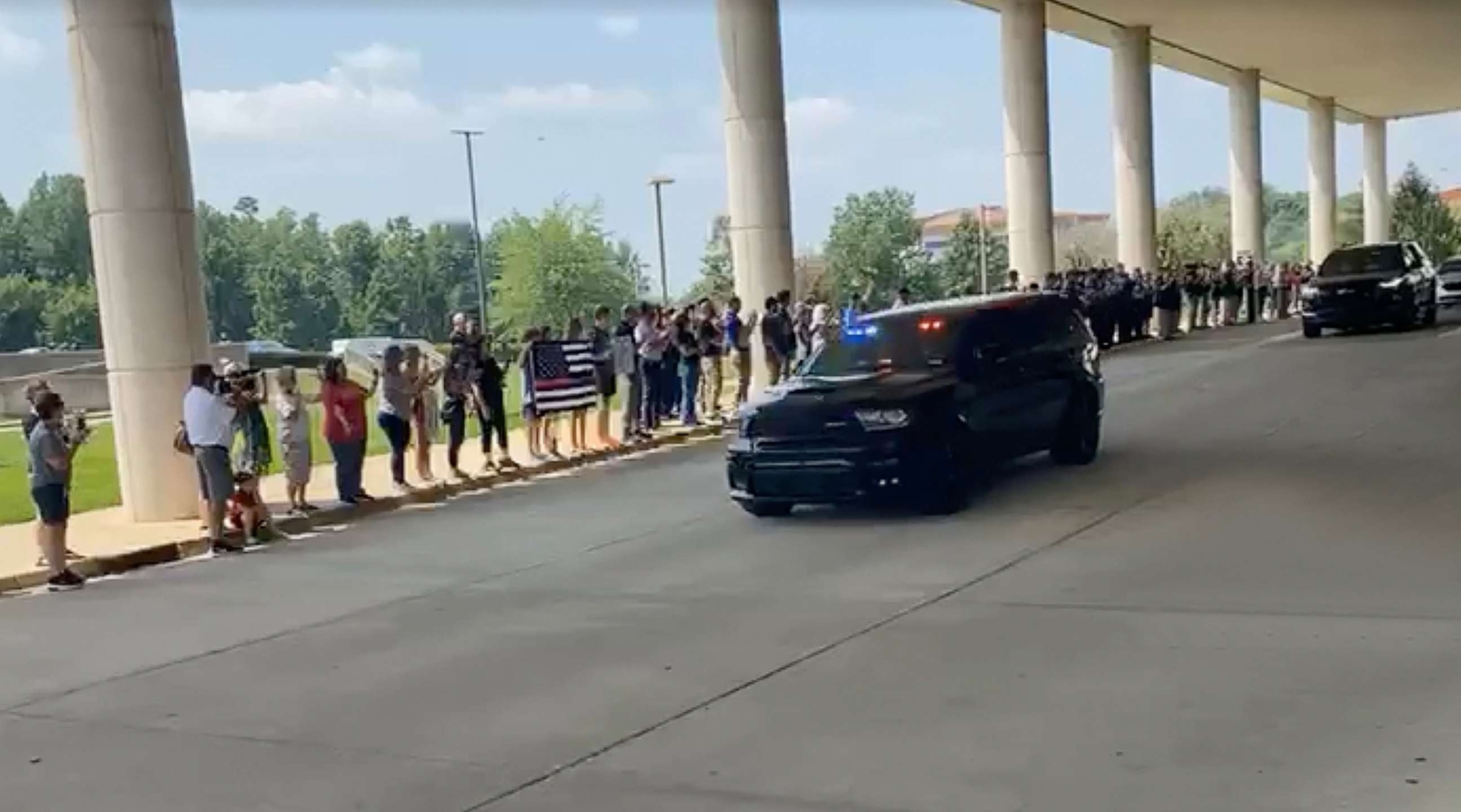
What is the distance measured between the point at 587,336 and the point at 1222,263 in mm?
29532

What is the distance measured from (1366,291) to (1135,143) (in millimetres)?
14407

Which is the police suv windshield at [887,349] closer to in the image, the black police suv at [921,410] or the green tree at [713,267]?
the black police suv at [921,410]

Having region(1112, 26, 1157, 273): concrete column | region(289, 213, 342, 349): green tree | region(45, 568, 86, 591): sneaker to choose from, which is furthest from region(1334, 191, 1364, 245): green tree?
region(45, 568, 86, 591): sneaker

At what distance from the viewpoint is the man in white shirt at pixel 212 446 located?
541 inches

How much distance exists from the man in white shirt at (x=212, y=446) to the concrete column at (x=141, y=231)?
5.76 ft

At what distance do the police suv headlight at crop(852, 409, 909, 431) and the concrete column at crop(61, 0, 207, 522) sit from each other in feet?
24.5

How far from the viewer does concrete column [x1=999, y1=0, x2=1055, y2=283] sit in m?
36.7

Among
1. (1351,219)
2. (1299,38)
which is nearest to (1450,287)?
(1299,38)

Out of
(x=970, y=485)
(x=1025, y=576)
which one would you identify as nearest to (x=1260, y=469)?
(x=970, y=485)

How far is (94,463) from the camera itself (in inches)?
963

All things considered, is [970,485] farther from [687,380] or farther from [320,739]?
[687,380]

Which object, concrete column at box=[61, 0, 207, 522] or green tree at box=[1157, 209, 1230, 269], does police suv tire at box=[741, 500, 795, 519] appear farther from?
green tree at box=[1157, 209, 1230, 269]

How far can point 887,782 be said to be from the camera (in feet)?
19.2

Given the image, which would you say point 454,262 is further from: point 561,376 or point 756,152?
point 561,376
